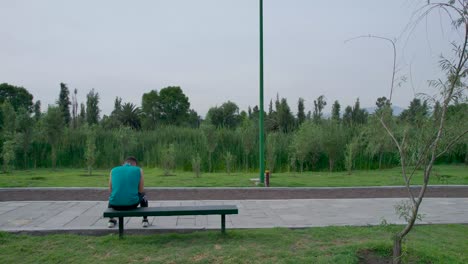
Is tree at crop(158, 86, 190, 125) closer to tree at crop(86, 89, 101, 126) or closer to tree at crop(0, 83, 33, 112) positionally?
tree at crop(86, 89, 101, 126)

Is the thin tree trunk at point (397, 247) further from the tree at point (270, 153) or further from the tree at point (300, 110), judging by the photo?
the tree at point (300, 110)

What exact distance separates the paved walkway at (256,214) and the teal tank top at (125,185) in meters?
0.79

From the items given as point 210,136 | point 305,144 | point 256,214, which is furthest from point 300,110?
point 256,214

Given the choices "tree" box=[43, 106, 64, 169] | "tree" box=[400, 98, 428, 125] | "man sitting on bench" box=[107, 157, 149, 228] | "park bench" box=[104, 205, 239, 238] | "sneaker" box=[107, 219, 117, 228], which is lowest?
"sneaker" box=[107, 219, 117, 228]

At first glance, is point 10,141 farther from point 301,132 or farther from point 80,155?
point 301,132

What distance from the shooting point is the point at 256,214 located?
8.42m

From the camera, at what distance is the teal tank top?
6.45 meters

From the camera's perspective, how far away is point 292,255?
545 centimetres

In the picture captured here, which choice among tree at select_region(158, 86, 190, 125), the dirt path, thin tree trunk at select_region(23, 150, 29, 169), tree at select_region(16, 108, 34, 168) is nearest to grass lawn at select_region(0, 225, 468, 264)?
the dirt path

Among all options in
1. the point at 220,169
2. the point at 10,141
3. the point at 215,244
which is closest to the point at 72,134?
the point at 10,141

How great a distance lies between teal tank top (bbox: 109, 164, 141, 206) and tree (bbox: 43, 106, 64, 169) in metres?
14.0

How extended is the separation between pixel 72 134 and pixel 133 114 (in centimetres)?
2224

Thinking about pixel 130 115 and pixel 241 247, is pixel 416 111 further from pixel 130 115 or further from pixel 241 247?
pixel 130 115

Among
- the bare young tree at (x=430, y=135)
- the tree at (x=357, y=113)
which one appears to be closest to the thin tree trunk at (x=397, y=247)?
the bare young tree at (x=430, y=135)
